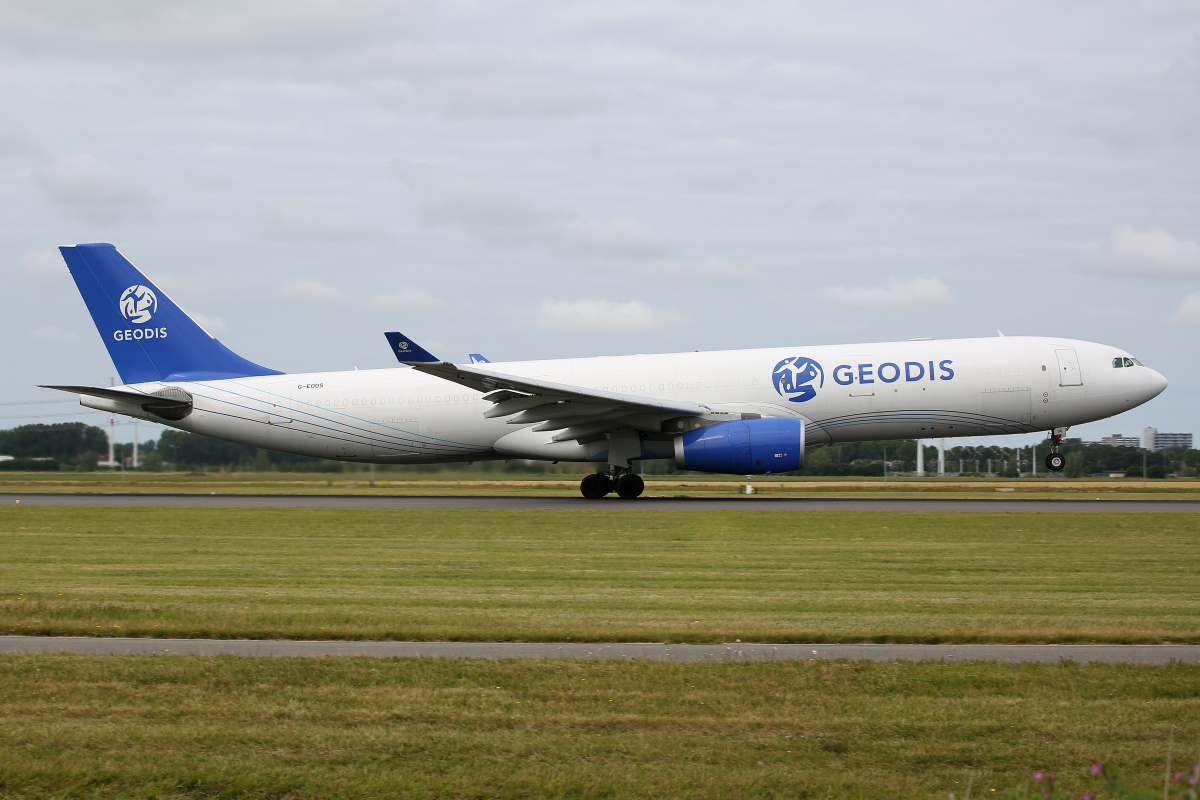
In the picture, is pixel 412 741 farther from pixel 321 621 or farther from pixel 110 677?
pixel 321 621

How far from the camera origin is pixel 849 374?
1093 inches

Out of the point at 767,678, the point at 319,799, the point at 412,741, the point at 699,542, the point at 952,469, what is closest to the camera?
the point at 319,799

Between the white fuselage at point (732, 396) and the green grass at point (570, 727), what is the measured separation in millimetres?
19992

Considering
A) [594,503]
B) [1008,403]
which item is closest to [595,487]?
[594,503]

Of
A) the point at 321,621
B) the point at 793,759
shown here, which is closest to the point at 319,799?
the point at 793,759

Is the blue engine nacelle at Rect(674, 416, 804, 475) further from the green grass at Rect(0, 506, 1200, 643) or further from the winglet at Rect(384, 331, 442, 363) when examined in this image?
the winglet at Rect(384, 331, 442, 363)

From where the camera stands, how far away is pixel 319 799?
5559mm

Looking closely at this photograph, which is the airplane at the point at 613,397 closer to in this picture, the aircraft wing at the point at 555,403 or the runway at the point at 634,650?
the aircraft wing at the point at 555,403

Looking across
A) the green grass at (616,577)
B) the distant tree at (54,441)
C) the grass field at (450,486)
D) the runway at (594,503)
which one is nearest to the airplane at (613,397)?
the runway at (594,503)

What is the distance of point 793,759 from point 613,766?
41.3 inches

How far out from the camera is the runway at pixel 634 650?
8797 mm

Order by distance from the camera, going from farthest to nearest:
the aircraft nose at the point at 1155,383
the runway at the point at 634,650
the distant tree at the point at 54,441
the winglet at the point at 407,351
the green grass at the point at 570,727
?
the distant tree at the point at 54,441 < the aircraft nose at the point at 1155,383 < the winglet at the point at 407,351 < the runway at the point at 634,650 < the green grass at the point at 570,727

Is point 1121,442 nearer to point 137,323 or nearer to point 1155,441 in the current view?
point 1155,441

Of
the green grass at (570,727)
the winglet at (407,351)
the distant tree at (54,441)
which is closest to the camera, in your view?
the green grass at (570,727)
